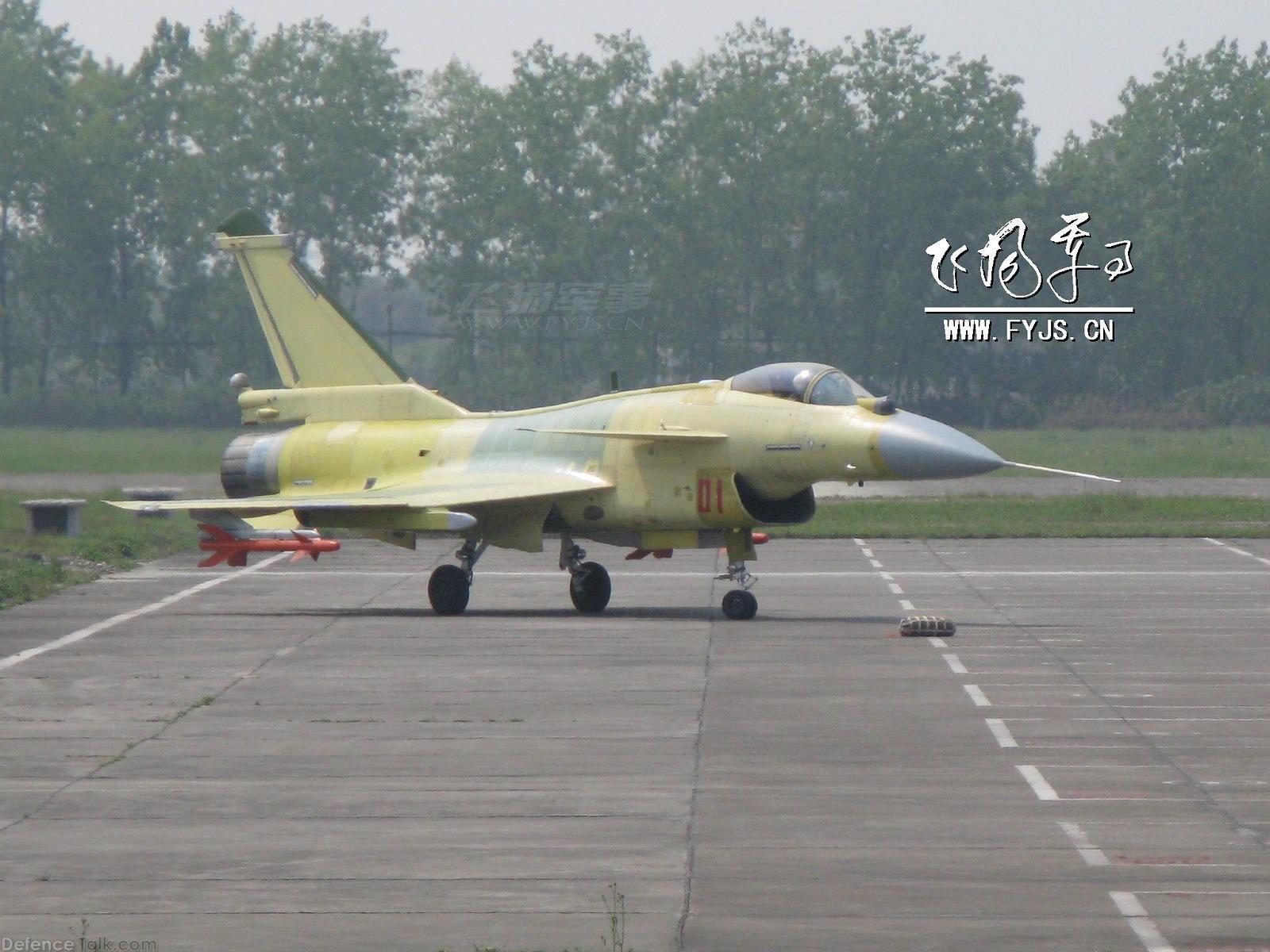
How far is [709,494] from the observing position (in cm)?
2173

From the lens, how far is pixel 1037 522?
38.5 m

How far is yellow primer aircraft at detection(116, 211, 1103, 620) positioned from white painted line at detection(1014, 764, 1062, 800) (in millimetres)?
7981

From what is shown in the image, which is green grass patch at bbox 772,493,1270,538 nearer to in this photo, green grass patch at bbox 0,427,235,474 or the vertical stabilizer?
the vertical stabilizer

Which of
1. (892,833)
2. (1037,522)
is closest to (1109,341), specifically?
(1037,522)

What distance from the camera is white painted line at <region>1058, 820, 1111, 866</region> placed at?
376 inches

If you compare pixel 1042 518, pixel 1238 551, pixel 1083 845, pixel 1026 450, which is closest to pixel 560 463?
pixel 1083 845

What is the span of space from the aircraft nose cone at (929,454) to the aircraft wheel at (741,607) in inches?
99.3

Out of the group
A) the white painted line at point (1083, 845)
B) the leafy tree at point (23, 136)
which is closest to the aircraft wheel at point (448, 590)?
the white painted line at point (1083, 845)

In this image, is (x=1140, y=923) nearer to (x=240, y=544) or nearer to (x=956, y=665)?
(x=956, y=665)

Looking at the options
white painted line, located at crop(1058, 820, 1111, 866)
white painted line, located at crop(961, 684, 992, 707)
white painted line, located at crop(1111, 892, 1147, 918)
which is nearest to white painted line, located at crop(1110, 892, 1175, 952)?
white painted line, located at crop(1111, 892, 1147, 918)

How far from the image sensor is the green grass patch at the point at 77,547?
2542 cm

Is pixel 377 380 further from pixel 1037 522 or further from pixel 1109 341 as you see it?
pixel 1109 341

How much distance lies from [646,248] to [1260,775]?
76.6 m

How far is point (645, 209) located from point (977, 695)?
74091mm
